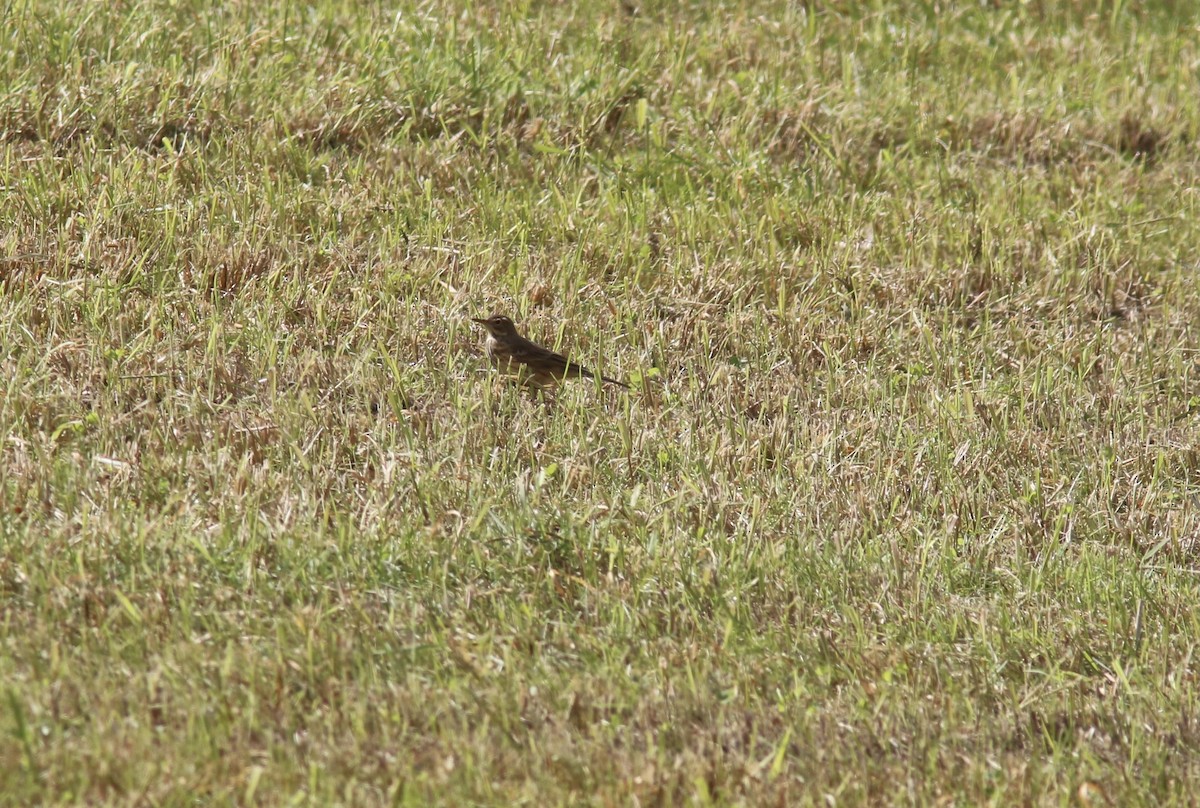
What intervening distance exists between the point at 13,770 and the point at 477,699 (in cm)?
121

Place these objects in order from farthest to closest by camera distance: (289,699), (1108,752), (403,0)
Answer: (403,0) < (1108,752) < (289,699)

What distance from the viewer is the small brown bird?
634cm

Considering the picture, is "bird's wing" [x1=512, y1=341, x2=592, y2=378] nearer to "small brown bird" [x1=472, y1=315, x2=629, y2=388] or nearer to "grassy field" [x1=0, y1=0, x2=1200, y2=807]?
"small brown bird" [x1=472, y1=315, x2=629, y2=388]

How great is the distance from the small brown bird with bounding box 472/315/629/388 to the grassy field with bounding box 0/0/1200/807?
4.4 inches

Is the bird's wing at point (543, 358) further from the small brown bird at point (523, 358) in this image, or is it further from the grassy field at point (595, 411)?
the grassy field at point (595, 411)

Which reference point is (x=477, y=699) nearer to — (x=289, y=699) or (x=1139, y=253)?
(x=289, y=699)

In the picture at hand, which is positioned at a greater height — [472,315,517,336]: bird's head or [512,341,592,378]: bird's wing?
[472,315,517,336]: bird's head

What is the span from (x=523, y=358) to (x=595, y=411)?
1.20 ft

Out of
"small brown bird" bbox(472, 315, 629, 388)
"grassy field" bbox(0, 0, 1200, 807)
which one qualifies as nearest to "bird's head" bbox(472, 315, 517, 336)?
"small brown bird" bbox(472, 315, 629, 388)

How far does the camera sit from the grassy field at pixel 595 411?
14.5ft

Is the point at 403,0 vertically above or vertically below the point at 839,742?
above

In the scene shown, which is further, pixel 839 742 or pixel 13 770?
pixel 839 742

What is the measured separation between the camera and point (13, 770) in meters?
3.94

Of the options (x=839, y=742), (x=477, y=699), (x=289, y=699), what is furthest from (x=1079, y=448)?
(x=289, y=699)
